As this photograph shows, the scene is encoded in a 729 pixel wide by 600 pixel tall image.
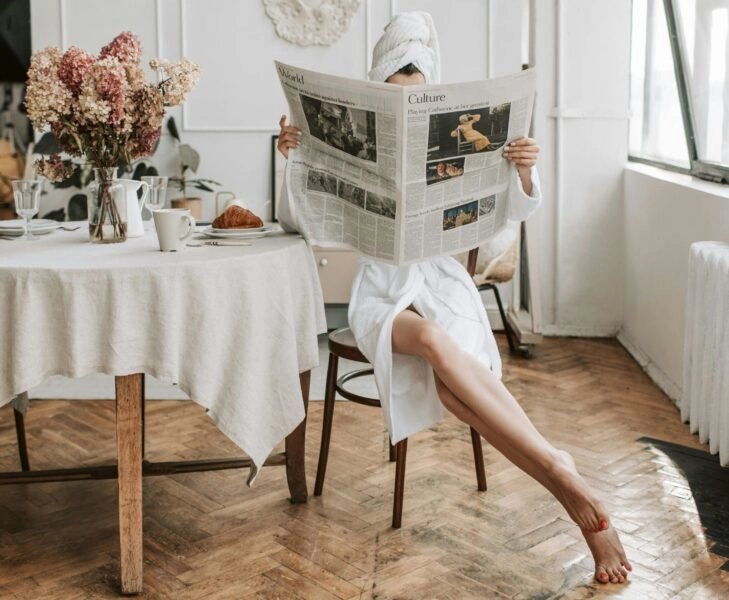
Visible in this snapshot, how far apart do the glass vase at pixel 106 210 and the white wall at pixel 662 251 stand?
6.35 ft

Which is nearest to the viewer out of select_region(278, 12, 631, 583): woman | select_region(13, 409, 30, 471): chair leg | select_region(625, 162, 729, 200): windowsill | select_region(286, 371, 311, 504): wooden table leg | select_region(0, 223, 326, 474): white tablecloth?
select_region(0, 223, 326, 474): white tablecloth

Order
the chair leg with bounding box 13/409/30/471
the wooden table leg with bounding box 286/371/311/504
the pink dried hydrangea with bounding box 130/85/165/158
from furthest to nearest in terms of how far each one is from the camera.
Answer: the chair leg with bounding box 13/409/30/471 → the wooden table leg with bounding box 286/371/311/504 → the pink dried hydrangea with bounding box 130/85/165/158

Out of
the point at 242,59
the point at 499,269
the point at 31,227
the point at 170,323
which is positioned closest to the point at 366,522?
the point at 170,323

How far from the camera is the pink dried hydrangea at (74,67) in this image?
210 cm

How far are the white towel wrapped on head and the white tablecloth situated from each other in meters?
0.56

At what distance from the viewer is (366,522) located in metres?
2.47

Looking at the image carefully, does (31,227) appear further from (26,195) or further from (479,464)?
(479,464)

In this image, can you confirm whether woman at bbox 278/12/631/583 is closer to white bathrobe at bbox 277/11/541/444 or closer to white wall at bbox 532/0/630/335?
white bathrobe at bbox 277/11/541/444

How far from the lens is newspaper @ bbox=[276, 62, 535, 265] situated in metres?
2.14

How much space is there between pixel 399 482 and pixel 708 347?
993mm

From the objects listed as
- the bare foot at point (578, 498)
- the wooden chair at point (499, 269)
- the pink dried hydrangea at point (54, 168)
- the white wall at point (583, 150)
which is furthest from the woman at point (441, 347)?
the white wall at point (583, 150)

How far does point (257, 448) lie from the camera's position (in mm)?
2180

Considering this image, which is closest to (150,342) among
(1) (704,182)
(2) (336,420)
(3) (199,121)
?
(2) (336,420)

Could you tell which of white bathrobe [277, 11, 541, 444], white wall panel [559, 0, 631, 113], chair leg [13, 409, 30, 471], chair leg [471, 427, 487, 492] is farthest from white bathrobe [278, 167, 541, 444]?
white wall panel [559, 0, 631, 113]
